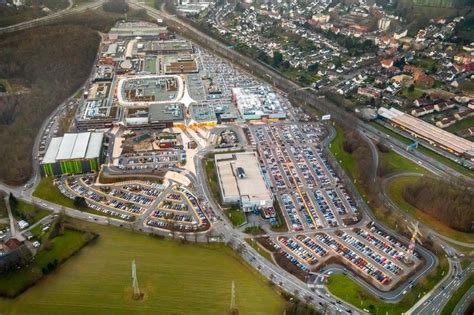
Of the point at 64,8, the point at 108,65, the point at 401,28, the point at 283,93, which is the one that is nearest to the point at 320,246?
the point at 283,93

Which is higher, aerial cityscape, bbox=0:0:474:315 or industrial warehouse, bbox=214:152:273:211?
industrial warehouse, bbox=214:152:273:211

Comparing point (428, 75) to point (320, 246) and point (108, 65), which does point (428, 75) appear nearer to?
point (320, 246)

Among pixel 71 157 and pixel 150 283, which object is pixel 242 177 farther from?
pixel 71 157

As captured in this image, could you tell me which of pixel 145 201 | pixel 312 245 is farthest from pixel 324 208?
pixel 145 201

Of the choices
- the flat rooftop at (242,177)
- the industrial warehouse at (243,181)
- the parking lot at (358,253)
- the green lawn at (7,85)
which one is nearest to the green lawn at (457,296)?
the parking lot at (358,253)

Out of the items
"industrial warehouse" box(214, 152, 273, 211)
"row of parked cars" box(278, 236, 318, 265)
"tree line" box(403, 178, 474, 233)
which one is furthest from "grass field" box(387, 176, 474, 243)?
"industrial warehouse" box(214, 152, 273, 211)

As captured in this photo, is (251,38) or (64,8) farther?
(64,8)

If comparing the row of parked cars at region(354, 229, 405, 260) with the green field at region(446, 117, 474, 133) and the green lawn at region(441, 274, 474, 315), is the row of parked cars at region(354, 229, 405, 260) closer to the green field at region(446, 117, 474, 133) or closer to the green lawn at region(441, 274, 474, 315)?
the green lawn at region(441, 274, 474, 315)
